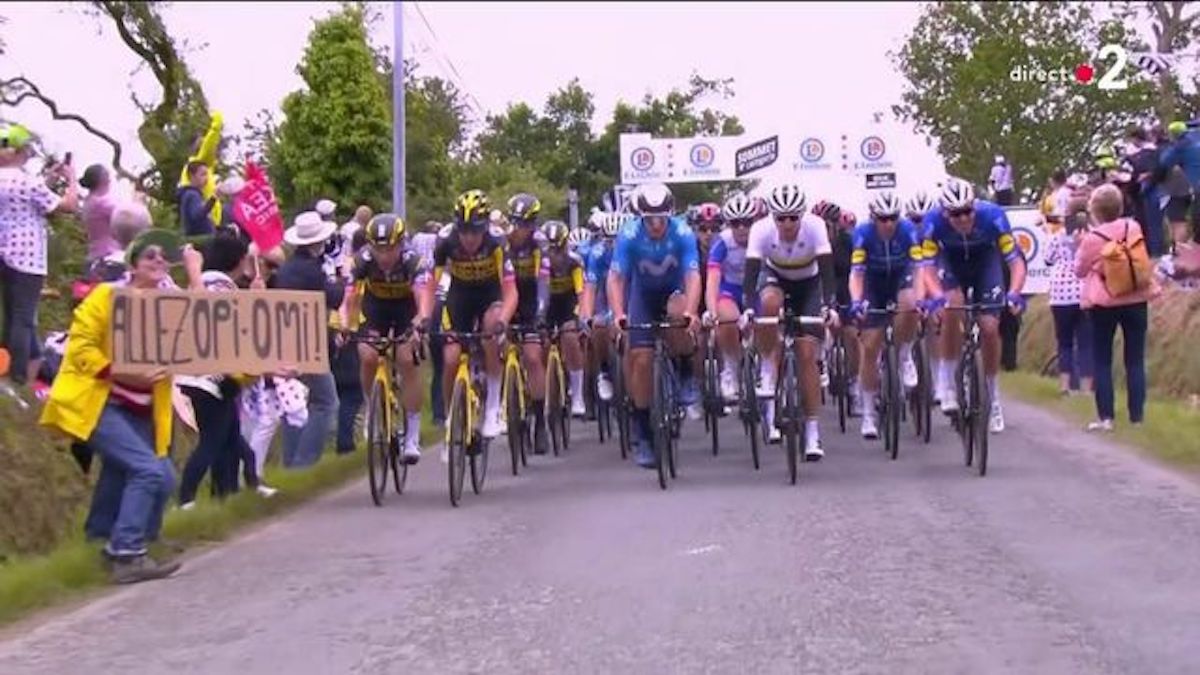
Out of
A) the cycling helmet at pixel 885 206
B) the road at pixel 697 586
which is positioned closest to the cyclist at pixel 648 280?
the road at pixel 697 586

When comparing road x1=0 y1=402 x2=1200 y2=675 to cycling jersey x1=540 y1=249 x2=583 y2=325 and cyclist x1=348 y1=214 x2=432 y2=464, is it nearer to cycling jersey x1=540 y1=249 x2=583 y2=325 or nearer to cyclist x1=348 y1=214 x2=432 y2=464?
cyclist x1=348 y1=214 x2=432 y2=464

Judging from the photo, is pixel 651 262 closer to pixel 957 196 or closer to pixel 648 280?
pixel 648 280

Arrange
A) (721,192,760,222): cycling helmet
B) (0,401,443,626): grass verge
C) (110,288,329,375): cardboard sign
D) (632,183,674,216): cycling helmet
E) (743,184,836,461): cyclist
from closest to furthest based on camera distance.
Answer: (0,401,443,626): grass verge
(110,288,329,375): cardboard sign
(743,184,836,461): cyclist
(632,183,674,216): cycling helmet
(721,192,760,222): cycling helmet

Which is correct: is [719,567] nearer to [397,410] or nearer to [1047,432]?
[397,410]

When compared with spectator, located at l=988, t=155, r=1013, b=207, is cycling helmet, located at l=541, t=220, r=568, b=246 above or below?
below

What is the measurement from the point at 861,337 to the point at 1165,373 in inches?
272

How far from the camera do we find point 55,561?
365 inches

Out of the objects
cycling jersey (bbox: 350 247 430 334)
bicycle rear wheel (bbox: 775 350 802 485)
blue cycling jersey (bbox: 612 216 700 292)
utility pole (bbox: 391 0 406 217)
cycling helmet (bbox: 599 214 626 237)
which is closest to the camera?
bicycle rear wheel (bbox: 775 350 802 485)

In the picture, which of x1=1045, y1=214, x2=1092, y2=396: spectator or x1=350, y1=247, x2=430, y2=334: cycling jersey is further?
x1=1045, y1=214, x2=1092, y2=396: spectator

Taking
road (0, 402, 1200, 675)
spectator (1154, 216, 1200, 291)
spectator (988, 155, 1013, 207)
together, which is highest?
spectator (988, 155, 1013, 207)

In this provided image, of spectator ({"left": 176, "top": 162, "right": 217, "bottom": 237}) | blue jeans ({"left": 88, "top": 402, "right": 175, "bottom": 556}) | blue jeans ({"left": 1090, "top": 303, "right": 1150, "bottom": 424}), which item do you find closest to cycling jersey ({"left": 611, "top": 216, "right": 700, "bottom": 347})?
spectator ({"left": 176, "top": 162, "right": 217, "bottom": 237})

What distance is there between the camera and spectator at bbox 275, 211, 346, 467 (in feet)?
43.0

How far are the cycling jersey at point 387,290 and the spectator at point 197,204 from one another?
76.7 inches

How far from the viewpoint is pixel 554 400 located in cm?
1559
